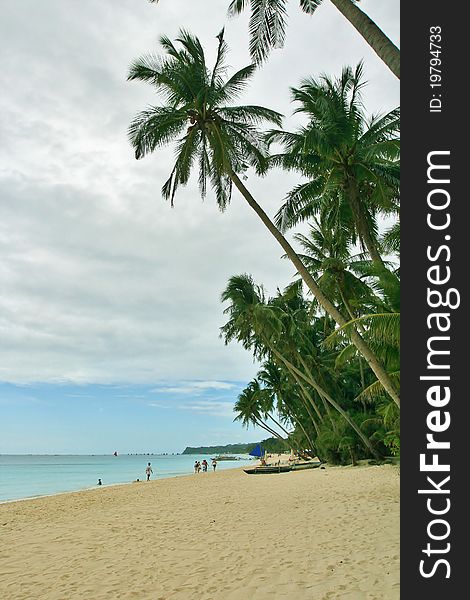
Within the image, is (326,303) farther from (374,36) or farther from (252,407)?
(252,407)

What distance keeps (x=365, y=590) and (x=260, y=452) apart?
49.8 metres

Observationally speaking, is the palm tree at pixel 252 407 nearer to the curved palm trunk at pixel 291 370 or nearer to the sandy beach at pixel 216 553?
the curved palm trunk at pixel 291 370

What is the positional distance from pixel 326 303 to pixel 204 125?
5740 millimetres

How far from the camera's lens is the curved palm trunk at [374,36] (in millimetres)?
6727

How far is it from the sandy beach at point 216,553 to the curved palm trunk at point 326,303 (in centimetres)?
267

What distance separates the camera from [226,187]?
596 inches

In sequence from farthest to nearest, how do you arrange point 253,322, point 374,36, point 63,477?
point 63,477, point 253,322, point 374,36

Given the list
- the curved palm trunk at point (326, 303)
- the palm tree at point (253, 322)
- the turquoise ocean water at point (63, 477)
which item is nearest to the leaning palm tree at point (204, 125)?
the curved palm trunk at point (326, 303)

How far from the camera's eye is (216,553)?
298 inches

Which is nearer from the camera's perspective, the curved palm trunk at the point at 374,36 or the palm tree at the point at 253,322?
the curved palm trunk at the point at 374,36

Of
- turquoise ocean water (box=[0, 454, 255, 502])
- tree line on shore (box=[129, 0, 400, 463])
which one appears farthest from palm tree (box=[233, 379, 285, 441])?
tree line on shore (box=[129, 0, 400, 463])

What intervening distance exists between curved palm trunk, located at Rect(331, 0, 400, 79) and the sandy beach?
249 inches

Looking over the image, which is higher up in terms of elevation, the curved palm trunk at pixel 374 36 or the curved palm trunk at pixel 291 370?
the curved palm trunk at pixel 374 36

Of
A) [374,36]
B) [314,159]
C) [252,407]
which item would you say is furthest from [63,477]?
[374,36]
